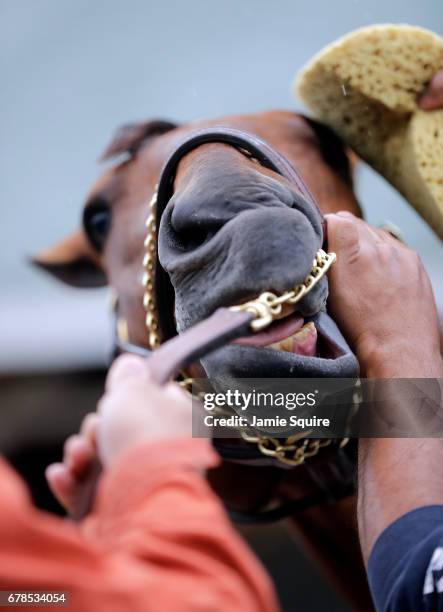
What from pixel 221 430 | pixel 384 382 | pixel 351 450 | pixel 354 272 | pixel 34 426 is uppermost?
pixel 354 272

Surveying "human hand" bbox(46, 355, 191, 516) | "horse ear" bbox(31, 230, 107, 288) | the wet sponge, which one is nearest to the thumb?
the wet sponge

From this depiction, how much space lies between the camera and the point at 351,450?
1.16 metres

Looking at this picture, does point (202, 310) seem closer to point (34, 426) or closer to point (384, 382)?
point (384, 382)

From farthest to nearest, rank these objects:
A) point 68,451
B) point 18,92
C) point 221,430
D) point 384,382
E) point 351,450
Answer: point 18,92, point 351,450, point 221,430, point 384,382, point 68,451

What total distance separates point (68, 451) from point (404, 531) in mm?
332

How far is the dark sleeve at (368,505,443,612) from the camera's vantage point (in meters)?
0.75

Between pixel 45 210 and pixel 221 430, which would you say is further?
pixel 45 210

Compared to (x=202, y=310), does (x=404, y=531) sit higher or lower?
lower

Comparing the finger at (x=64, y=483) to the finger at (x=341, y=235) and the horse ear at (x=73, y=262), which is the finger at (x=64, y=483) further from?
the horse ear at (x=73, y=262)

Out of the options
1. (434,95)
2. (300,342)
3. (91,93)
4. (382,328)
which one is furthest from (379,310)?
(91,93)

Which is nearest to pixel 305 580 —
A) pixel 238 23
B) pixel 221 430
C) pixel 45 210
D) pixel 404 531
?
pixel 45 210

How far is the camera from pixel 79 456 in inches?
28.6

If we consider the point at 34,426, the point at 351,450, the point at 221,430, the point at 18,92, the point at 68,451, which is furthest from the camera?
the point at 34,426

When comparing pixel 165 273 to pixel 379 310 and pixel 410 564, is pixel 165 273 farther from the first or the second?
pixel 410 564
